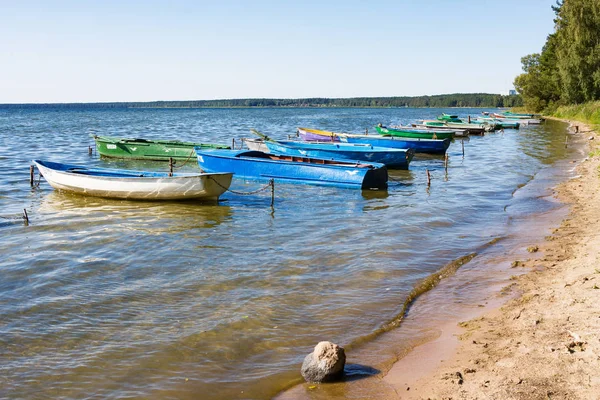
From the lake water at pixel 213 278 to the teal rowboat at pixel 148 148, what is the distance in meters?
9.56

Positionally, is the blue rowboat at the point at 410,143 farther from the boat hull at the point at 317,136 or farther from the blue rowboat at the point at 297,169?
the blue rowboat at the point at 297,169

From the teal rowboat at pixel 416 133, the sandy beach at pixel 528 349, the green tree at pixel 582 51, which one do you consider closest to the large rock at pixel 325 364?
the sandy beach at pixel 528 349

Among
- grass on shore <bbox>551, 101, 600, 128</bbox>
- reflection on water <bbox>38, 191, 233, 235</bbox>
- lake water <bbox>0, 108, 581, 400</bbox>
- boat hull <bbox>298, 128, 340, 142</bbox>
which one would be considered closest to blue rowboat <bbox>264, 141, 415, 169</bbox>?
lake water <bbox>0, 108, 581, 400</bbox>

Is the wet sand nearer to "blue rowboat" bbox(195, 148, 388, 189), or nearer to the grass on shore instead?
"blue rowboat" bbox(195, 148, 388, 189)

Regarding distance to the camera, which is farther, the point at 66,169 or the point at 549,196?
the point at 66,169

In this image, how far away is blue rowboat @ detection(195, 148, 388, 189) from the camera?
2178 centimetres

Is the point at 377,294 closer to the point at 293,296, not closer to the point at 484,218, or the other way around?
the point at 293,296

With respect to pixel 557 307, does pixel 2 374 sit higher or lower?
lower

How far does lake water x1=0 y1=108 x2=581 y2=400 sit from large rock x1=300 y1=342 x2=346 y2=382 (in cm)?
41

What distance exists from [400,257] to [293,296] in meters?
3.35

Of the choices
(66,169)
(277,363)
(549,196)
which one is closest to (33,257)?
(277,363)

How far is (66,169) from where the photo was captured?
856 inches

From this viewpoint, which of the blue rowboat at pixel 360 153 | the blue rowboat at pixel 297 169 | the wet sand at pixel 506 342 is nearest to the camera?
the wet sand at pixel 506 342

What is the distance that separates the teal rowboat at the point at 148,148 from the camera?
31.1m
